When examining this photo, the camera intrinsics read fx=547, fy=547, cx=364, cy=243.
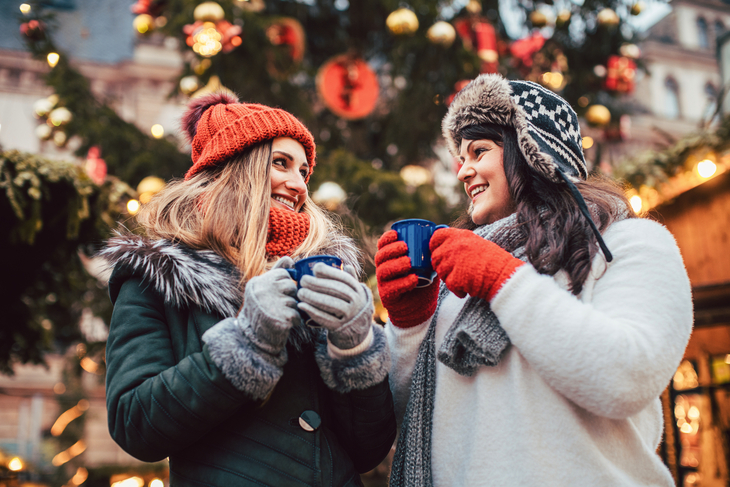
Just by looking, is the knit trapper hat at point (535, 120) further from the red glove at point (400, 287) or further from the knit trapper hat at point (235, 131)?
the knit trapper hat at point (235, 131)

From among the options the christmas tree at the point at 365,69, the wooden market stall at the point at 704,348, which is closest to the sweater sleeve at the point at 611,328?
the wooden market stall at the point at 704,348

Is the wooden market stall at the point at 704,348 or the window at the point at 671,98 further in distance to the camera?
the window at the point at 671,98

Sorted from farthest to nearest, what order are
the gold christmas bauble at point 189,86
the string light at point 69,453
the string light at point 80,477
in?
the string light at point 69,453 < the string light at point 80,477 < the gold christmas bauble at point 189,86

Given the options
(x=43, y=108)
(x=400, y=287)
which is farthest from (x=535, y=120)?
(x=43, y=108)

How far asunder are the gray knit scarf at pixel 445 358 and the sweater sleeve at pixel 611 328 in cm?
10

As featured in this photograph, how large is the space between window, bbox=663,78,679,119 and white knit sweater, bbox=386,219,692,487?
2121 cm

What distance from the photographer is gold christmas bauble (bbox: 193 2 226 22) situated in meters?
4.61

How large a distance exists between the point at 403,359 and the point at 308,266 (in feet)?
2.02

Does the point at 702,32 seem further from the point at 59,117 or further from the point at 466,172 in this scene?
the point at 466,172

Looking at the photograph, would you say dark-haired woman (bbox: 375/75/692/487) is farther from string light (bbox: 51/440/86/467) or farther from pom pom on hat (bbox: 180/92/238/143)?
string light (bbox: 51/440/86/467)

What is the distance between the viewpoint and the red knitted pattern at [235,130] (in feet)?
6.03

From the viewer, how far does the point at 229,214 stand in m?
1.73

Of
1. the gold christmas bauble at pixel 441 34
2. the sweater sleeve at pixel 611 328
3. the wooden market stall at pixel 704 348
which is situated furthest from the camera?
the gold christmas bauble at pixel 441 34

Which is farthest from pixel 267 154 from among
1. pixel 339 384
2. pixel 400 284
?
pixel 339 384
